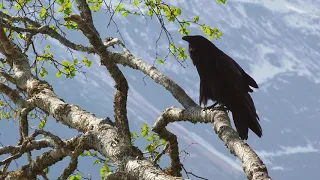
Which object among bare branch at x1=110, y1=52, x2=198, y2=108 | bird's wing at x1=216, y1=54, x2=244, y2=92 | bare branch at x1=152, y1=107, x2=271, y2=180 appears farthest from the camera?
bird's wing at x1=216, y1=54, x2=244, y2=92

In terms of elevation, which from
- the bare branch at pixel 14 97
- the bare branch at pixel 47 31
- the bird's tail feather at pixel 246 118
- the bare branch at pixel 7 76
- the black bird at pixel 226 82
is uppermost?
the black bird at pixel 226 82

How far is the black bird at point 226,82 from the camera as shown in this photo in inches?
257

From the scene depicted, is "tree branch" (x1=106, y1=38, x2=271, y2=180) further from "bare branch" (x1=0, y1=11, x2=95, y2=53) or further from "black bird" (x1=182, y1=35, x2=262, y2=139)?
"black bird" (x1=182, y1=35, x2=262, y2=139)

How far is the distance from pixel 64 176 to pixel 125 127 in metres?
0.86

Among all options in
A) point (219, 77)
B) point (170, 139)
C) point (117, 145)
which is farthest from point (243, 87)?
point (117, 145)

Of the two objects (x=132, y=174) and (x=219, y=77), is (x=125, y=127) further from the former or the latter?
(x=219, y=77)

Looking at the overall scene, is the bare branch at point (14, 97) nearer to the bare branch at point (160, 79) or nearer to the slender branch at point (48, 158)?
the slender branch at point (48, 158)

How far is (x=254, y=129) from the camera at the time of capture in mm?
6465

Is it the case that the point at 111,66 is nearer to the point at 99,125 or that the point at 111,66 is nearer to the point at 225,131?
the point at 99,125

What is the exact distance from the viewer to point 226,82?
7059 millimetres

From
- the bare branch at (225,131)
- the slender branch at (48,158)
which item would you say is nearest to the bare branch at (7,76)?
the slender branch at (48,158)

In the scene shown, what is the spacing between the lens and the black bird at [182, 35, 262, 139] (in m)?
6.54

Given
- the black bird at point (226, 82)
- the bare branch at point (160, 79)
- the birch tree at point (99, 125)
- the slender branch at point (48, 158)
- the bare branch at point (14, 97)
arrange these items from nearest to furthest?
the birch tree at point (99, 125) → the slender branch at point (48, 158) → the bare branch at point (160, 79) → the bare branch at point (14, 97) → the black bird at point (226, 82)

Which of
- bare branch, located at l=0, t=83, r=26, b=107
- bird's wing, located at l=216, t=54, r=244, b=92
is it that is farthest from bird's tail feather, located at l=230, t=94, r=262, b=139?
bare branch, located at l=0, t=83, r=26, b=107
